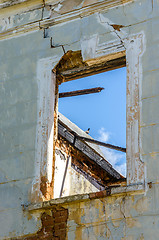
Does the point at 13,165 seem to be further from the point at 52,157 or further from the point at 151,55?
the point at 151,55

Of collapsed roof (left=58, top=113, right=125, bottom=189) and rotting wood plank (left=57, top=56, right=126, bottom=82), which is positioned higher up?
rotting wood plank (left=57, top=56, right=126, bottom=82)

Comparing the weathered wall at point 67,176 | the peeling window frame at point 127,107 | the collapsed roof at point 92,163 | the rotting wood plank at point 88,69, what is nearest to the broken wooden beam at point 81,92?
the collapsed roof at point 92,163

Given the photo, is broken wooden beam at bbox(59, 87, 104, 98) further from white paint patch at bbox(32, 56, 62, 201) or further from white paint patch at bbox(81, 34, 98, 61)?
white paint patch at bbox(81, 34, 98, 61)

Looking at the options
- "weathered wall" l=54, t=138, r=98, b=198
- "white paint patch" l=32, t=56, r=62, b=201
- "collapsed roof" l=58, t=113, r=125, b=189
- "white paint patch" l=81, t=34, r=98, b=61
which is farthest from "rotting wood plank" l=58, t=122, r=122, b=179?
"white paint patch" l=81, t=34, r=98, b=61

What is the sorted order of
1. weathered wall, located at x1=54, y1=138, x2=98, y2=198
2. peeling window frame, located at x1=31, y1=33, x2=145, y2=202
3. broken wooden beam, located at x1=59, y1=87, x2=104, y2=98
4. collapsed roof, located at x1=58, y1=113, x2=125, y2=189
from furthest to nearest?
1. collapsed roof, located at x1=58, y1=113, x2=125, y2=189
2. weathered wall, located at x1=54, y1=138, x2=98, y2=198
3. broken wooden beam, located at x1=59, y1=87, x2=104, y2=98
4. peeling window frame, located at x1=31, y1=33, x2=145, y2=202

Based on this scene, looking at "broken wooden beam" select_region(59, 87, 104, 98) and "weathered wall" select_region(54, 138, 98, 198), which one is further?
"weathered wall" select_region(54, 138, 98, 198)

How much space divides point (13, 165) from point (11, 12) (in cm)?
268

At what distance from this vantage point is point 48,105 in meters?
10.2

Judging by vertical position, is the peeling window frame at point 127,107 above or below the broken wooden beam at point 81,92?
below

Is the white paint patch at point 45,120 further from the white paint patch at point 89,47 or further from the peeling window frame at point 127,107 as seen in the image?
the white paint patch at point 89,47

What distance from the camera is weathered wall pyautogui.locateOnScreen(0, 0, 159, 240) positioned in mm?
8875

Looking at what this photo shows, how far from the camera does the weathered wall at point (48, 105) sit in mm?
8875

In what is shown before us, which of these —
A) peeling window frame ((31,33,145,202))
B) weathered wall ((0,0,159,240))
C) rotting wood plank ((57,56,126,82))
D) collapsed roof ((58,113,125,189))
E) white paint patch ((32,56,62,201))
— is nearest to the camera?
weathered wall ((0,0,159,240))

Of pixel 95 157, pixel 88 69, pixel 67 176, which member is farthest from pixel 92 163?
pixel 88 69
